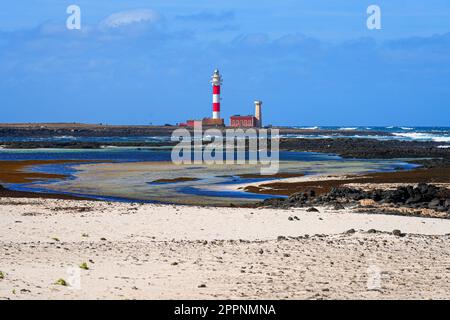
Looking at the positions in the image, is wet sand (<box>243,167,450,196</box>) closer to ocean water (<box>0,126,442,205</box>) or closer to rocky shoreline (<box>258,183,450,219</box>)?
ocean water (<box>0,126,442,205</box>)

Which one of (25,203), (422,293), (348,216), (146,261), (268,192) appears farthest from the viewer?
(268,192)

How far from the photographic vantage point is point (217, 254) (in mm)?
11914

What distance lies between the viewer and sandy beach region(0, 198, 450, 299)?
9.34m

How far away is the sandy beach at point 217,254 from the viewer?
9.34m

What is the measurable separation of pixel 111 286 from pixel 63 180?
21.5 meters

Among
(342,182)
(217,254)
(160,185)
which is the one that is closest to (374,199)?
(342,182)

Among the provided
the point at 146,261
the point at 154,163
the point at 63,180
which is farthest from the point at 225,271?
the point at 154,163

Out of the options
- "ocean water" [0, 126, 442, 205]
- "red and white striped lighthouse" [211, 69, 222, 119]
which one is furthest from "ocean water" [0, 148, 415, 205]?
"red and white striped lighthouse" [211, 69, 222, 119]

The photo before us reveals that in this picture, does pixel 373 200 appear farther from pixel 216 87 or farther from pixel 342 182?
pixel 216 87

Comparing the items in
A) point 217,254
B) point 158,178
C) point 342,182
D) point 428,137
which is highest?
point 217,254

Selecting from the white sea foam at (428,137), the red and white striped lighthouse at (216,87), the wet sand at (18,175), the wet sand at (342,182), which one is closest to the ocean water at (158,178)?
the wet sand at (18,175)
